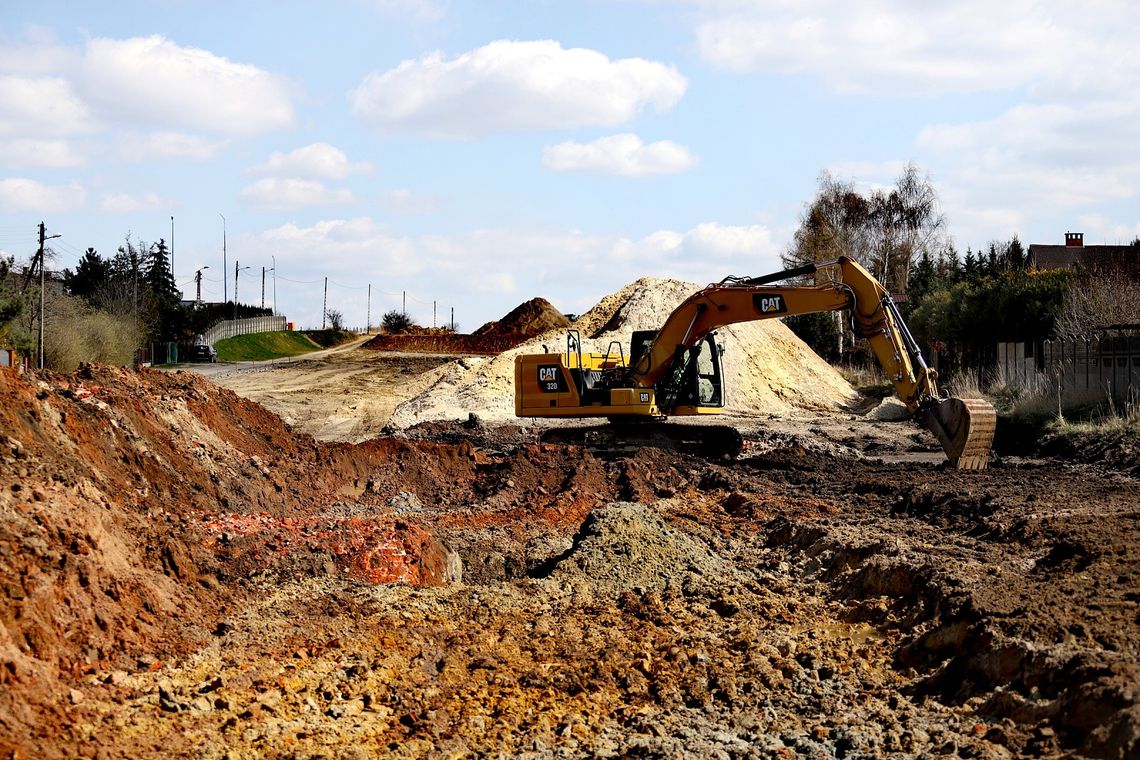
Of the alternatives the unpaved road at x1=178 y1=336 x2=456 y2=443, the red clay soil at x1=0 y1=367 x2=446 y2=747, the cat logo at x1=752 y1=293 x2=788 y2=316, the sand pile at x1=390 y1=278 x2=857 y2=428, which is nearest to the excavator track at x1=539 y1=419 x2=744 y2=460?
the cat logo at x1=752 y1=293 x2=788 y2=316

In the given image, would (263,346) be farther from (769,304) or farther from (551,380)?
(769,304)

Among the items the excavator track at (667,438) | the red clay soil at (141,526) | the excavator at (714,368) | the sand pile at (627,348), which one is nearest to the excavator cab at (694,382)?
the excavator at (714,368)

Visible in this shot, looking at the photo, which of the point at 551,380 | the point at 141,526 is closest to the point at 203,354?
the point at 551,380

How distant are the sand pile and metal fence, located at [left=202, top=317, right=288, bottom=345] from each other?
3034 cm

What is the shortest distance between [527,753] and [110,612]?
11.1ft

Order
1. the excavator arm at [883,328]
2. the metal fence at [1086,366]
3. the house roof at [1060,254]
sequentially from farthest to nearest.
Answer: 1. the house roof at [1060,254]
2. the metal fence at [1086,366]
3. the excavator arm at [883,328]

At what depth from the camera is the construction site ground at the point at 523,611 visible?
21.6 feet

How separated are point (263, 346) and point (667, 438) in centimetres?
4788

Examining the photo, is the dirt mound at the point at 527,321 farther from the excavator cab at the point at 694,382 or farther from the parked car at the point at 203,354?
the excavator cab at the point at 694,382

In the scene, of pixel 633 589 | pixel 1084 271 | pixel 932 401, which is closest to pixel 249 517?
pixel 633 589

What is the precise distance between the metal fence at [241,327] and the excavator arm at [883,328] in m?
50.6

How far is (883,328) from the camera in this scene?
17.1 m

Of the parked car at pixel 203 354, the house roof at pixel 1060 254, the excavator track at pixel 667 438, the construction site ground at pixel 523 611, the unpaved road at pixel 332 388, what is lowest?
the construction site ground at pixel 523 611

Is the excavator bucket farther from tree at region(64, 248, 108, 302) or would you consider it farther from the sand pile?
tree at region(64, 248, 108, 302)
